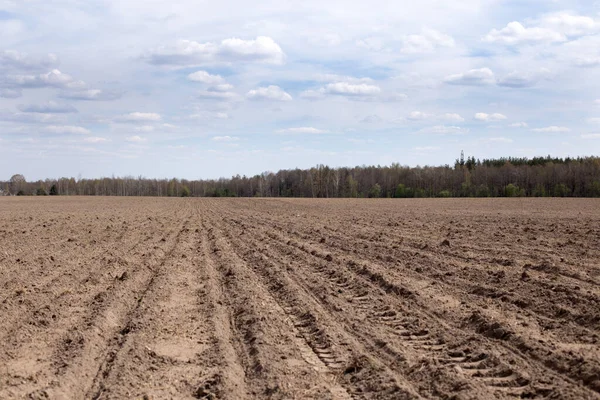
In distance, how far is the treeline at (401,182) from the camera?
335 feet

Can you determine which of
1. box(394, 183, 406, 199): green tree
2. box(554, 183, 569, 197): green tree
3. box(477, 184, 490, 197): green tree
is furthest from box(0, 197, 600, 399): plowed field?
box(394, 183, 406, 199): green tree

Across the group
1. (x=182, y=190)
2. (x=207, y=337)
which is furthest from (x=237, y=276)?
(x=182, y=190)

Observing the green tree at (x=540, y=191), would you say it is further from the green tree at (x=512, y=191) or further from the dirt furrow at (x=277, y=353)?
the dirt furrow at (x=277, y=353)

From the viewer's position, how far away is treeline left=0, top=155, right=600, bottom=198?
102062 millimetres

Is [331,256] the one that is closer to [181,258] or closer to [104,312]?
[181,258]

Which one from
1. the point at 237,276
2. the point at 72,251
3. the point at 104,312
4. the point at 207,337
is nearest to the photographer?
the point at 207,337

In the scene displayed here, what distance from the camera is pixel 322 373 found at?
6855 mm

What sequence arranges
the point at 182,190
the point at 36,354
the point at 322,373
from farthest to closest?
the point at 182,190
the point at 36,354
the point at 322,373

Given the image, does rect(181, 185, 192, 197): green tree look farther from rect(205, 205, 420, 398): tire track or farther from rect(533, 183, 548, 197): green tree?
rect(205, 205, 420, 398): tire track

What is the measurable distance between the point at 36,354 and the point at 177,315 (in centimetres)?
271

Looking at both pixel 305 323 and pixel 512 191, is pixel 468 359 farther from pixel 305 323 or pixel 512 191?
pixel 512 191

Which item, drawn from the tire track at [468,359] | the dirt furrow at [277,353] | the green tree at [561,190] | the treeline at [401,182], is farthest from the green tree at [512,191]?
the tire track at [468,359]

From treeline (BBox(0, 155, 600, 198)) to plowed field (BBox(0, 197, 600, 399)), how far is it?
88.3 meters

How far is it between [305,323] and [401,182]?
121915mm
